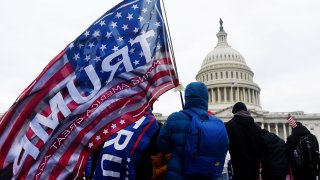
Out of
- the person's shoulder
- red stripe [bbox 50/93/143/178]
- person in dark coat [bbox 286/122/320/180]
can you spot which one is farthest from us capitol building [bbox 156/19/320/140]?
red stripe [bbox 50/93/143/178]

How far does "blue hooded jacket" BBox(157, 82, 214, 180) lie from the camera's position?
14.7 feet

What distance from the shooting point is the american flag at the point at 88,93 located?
4055 mm

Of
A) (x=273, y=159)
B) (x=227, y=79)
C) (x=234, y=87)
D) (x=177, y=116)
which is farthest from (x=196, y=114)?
(x=227, y=79)

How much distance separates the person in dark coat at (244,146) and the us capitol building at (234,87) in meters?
57.9

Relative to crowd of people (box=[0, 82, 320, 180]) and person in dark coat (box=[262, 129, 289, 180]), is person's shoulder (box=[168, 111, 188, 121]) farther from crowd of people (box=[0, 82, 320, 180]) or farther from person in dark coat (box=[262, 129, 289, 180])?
person in dark coat (box=[262, 129, 289, 180])

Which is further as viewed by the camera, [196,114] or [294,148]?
[294,148]

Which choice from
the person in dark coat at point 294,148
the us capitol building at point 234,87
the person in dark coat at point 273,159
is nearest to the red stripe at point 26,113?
the person in dark coat at point 273,159

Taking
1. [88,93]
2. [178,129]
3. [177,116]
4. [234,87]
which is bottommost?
Result: [178,129]

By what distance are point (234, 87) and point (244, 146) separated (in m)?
68.1

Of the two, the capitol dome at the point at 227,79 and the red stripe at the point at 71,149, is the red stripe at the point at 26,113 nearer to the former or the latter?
the red stripe at the point at 71,149

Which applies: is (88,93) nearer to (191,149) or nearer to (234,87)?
(191,149)

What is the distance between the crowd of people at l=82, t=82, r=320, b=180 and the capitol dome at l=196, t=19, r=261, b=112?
6075cm

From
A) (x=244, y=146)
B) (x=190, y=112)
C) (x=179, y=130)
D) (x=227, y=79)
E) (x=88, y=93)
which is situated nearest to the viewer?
(x=88, y=93)

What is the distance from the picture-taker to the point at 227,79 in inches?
2921
